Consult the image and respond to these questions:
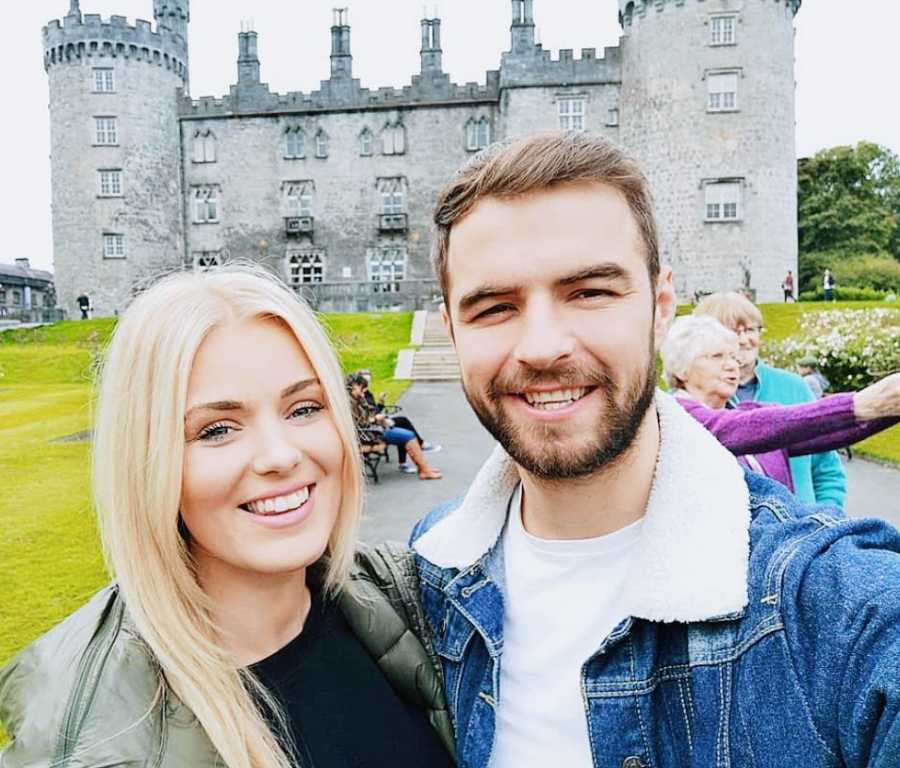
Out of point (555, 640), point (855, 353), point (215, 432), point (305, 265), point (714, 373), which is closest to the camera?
point (555, 640)

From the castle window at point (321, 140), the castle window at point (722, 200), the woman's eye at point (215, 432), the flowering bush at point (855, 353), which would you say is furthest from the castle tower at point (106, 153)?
the woman's eye at point (215, 432)

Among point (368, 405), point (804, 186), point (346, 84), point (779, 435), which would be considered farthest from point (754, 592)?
point (804, 186)

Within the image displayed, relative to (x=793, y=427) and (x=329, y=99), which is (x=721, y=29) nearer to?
(x=329, y=99)

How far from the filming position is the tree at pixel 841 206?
42.4 metres

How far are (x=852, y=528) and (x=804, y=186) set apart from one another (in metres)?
48.6

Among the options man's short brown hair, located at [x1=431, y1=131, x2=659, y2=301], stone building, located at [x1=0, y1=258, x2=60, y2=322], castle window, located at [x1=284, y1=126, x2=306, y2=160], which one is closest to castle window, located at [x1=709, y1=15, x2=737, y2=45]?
castle window, located at [x1=284, y1=126, x2=306, y2=160]

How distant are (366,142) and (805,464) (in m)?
35.9

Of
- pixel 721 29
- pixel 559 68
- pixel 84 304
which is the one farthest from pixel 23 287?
pixel 721 29

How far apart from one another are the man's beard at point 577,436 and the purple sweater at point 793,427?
46.5 inches

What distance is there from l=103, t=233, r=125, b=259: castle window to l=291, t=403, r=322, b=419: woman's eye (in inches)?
1501

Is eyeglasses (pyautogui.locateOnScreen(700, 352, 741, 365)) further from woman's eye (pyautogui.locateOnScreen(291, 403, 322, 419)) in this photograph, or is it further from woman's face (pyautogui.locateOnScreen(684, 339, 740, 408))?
woman's eye (pyautogui.locateOnScreen(291, 403, 322, 419))

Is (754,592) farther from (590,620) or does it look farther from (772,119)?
(772,119)

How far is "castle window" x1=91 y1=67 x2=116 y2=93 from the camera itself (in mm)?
35969

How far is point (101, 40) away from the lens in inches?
1411
